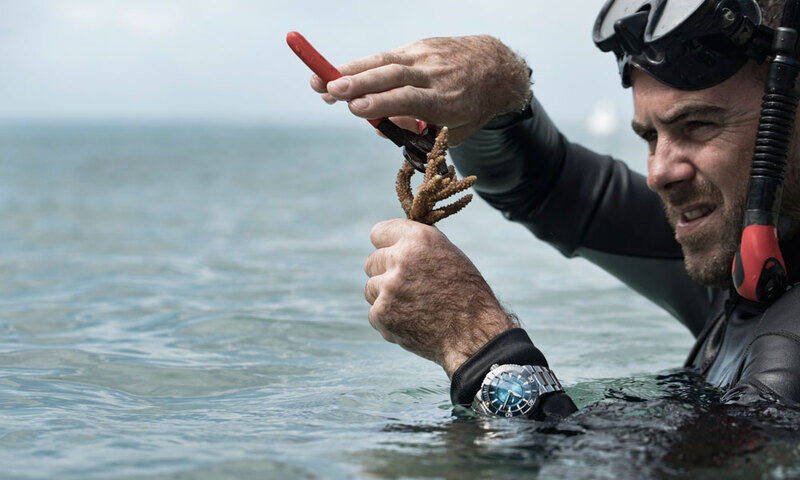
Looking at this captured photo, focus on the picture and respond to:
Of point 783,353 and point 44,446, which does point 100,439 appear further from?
point 783,353

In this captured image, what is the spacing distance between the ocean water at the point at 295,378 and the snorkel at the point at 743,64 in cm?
46

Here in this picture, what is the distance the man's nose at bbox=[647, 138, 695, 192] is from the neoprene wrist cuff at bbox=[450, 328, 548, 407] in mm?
787

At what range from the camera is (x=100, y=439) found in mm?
2736

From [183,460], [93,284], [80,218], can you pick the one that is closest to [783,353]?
[183,460]

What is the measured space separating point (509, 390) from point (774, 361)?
2.32 ft

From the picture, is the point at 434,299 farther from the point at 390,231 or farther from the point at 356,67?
the point at 356,67

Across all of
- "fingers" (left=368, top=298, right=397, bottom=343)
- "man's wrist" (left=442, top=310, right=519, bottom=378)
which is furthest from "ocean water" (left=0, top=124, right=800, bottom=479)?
"fingers" (left=368, top=298, right=397, bottom=343)

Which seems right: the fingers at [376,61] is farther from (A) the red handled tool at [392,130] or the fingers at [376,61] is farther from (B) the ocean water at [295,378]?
(B) the ocean water at [295,378]

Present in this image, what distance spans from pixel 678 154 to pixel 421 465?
137 centimetres

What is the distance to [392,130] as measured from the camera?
2779mm

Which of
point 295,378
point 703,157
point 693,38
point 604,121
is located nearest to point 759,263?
point 703,157

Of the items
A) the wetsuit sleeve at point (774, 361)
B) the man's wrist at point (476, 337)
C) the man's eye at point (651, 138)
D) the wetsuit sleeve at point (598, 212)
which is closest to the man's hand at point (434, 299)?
the man's wrist at point (476, 337)

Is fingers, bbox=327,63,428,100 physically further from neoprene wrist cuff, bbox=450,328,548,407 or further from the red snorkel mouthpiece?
the red snorkel mouthpiece

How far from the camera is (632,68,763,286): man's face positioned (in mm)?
2945
